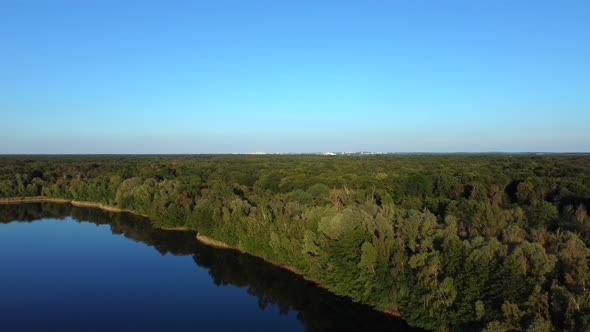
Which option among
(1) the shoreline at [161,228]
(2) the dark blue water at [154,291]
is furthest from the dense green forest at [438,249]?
(2) the dark blue water at [154,291]

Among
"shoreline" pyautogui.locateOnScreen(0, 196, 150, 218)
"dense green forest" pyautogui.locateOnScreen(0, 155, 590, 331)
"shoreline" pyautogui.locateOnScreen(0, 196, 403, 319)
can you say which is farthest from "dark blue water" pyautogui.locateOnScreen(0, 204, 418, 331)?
"shoreline" pyautogui.locateOnScreen(0, 196, 150, 218)

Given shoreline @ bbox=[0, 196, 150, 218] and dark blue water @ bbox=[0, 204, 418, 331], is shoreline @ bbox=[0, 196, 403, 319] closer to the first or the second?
shoreline @ bbox=[0, 196, 150, 218]

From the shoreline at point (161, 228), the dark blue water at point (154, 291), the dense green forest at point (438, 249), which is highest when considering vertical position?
the dense green forest at point (438, 249)

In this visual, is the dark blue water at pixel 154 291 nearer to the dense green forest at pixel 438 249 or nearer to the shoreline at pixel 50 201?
the dense green forest at pixel 438 249

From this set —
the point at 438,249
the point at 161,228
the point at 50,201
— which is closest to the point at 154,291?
the point at 438,249

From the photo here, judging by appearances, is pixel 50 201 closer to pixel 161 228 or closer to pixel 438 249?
pixel 161 228

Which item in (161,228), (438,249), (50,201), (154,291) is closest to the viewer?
(438,249)

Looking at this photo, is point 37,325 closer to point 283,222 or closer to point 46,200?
point 283,222

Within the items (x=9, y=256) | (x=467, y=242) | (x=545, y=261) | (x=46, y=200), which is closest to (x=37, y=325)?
(x=9, y=256)
